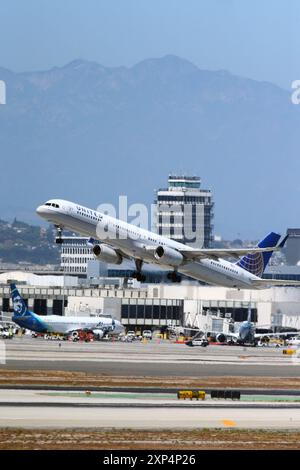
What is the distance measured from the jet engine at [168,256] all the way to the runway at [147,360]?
29.0ft

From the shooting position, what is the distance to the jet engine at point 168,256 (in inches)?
4624

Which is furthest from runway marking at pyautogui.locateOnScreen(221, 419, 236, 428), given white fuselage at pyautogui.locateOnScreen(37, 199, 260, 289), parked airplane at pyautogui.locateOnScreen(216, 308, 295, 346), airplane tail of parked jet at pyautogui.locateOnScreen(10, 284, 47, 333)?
parked airplane at pyautogui.locateOnScreen(216, 308, 295, 346)

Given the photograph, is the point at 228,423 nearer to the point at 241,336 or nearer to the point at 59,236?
the point at 59,236

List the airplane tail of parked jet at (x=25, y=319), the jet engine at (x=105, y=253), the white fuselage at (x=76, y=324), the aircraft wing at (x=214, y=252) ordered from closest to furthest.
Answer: the jet engine at (x=105, y=253) → the aircraft wing at (x=214, y=252) → the airplane tail of parked jet at (x=25, y=319) → the white fuselage at (x=76, y=324)

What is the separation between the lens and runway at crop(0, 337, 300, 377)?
9956cm

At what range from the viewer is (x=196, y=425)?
2336 inches

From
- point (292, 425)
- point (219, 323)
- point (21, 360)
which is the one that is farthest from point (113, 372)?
point (219, 323)

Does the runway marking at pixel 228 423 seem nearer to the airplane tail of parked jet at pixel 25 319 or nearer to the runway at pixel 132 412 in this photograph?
the runway at pixel 132 412

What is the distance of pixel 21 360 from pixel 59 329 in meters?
60.2

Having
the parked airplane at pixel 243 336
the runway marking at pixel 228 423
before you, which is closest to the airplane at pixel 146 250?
the parked airplane at pixel 243 336

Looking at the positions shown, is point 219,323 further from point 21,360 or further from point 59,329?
point 21,360

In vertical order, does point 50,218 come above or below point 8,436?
above

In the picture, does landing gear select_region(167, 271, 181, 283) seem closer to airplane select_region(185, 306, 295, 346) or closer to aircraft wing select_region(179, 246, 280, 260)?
aircraft wing select_region(179, 246, 280, 260)

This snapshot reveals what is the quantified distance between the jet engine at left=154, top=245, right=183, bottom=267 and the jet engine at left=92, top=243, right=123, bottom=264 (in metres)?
4.59
